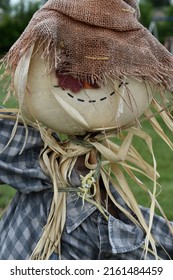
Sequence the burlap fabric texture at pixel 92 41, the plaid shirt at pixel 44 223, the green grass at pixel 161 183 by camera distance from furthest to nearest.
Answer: the green grass at pixel 161 183, the plaid shirt at pixel 44 223, the burlap fabric texture at pixel 92 41

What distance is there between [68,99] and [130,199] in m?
0.34

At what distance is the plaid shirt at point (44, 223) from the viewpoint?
164 cm

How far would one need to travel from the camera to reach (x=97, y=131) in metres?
1.61

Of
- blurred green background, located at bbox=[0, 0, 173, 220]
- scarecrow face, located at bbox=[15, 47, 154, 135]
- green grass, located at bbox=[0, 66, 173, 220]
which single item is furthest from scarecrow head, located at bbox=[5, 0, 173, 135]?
green grass, located at bbox=[0, 66, 173, 220]

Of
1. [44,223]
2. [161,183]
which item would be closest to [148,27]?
[161,183]

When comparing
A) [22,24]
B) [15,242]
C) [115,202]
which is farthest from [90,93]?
[22,24]

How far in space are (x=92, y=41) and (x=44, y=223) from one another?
498 millimetres

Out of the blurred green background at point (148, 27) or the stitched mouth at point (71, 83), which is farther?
A: the blurred green background at point (148, 27)

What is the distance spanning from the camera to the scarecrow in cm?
151

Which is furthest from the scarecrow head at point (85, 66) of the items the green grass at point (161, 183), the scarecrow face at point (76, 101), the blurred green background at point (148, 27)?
the green grass at point (161, 183)

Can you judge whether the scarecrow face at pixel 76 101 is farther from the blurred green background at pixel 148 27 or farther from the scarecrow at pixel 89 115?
the blurred green background at pixel 148 27

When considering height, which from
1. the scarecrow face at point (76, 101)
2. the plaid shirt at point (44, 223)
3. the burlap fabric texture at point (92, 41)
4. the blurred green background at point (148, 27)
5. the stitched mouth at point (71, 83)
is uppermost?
the burlap fabric texture at point (92, 41)

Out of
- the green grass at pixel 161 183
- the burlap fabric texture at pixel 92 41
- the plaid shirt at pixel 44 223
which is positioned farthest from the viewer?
the green grass at pixel 161 183
